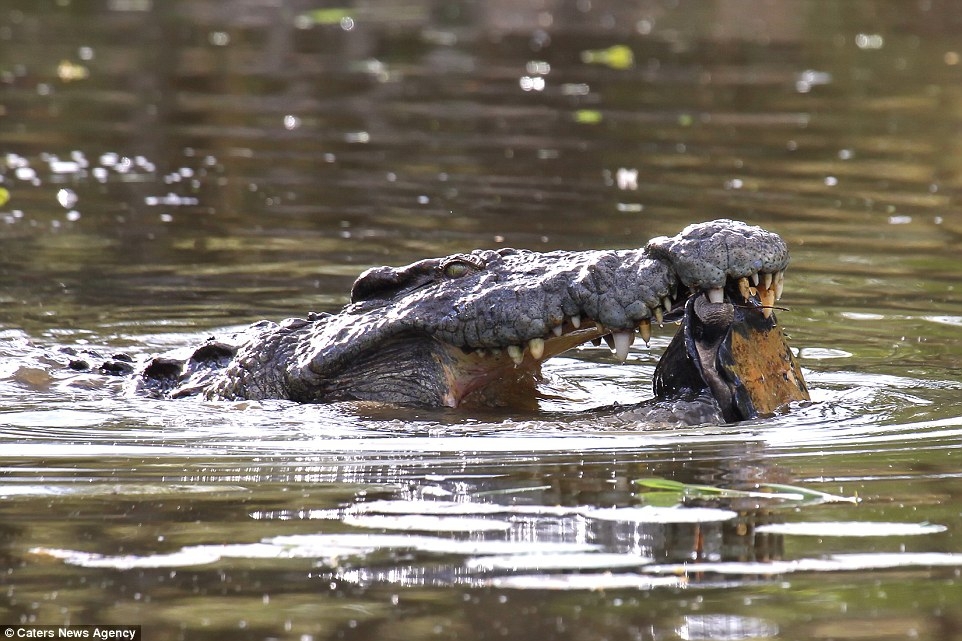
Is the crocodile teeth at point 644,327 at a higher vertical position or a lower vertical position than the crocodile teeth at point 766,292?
lower

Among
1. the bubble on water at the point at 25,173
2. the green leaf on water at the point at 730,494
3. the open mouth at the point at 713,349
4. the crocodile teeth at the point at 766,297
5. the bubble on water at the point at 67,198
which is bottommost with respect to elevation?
the green leaf on water at the point at 730,494

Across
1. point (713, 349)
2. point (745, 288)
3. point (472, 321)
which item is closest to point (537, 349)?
point (472, 321)

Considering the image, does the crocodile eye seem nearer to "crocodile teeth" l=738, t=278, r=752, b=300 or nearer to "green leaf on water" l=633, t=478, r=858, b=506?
"crocodile teeth" l=738, t=278, r=752, b=300

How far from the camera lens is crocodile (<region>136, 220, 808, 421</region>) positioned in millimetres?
5715

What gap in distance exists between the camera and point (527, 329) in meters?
5.95

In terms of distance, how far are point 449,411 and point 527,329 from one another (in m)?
0.63

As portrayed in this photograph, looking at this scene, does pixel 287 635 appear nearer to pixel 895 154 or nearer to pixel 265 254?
pixel 265 254

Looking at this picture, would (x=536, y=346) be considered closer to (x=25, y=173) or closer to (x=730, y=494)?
(x=730, y=494)

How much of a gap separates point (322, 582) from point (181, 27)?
71.2ft

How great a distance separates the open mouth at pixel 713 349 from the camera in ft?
19.3

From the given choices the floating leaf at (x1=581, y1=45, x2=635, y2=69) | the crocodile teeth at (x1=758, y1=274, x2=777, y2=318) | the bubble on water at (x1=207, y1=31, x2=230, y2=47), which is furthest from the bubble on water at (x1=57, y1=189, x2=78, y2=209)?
the bubble on water at (x1=207, y1=31, x2=230, y2=47)

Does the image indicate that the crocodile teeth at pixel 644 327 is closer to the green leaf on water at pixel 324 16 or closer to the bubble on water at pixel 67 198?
the bubble on water at pixel 67 198

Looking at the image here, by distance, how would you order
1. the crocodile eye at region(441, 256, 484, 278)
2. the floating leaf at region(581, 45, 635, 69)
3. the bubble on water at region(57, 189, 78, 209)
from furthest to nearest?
the floating leaf at region(581, 45, 635, 69) < the bubble on water at region(57, 189, 78, 209) < the crocodile eye at region(441, 256, 484, 278)

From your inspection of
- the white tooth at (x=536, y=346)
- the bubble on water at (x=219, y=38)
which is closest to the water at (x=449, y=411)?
the white tooth at (x=536, y=346)
